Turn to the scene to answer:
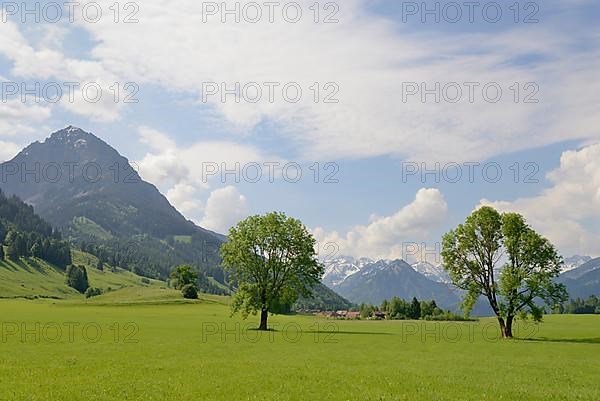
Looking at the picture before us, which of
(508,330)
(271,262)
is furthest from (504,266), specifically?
(271,262)

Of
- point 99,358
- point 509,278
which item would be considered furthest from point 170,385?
point 509,278

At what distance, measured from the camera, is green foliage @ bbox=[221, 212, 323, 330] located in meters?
82.4

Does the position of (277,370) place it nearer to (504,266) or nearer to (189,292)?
(504,266)

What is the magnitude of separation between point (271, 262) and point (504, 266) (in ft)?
113

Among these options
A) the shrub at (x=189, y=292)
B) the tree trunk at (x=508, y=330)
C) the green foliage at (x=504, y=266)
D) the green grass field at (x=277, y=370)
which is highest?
the green foliage at (x=504, y=266)

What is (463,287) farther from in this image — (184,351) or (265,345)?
(184,351)

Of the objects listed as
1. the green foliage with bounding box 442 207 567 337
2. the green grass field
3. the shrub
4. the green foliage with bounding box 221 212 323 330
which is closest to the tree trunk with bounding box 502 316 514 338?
the green foliage with bounding box 442 207 567 337

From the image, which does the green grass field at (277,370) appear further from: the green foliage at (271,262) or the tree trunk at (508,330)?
the green foliage at (271,262)

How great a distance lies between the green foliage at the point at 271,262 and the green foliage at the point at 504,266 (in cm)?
2169

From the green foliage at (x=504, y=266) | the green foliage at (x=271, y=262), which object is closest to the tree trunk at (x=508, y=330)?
the green foliage at (x=504, y=266)

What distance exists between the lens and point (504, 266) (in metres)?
71.4

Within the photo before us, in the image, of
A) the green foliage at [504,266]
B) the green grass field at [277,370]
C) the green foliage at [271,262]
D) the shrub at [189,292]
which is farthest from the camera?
the shrub at [189,292]

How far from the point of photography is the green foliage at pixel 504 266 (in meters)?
68.7

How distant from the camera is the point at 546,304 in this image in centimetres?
6875
